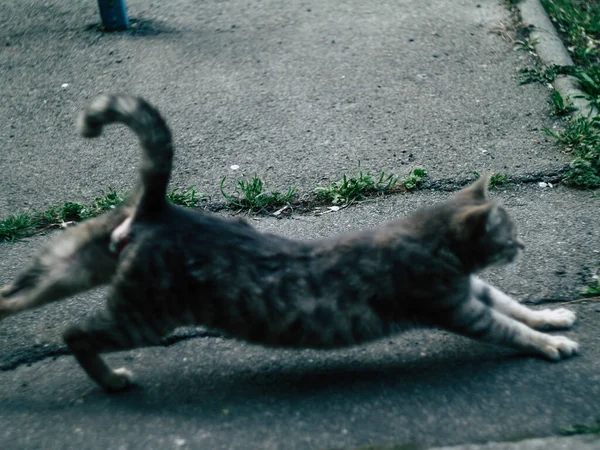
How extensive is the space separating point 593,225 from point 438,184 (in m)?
1.01

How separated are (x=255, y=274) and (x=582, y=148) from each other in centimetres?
281

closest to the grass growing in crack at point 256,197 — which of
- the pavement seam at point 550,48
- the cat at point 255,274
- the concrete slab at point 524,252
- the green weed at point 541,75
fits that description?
the concrete slab at point 524,252

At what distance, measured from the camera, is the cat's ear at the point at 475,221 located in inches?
108

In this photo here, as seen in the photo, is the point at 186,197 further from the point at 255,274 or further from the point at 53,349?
the point at 255,274

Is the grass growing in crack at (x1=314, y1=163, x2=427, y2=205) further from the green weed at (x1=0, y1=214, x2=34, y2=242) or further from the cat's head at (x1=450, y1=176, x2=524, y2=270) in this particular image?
the green weed at (x1=0, y1=214, x2=34, y2=242)

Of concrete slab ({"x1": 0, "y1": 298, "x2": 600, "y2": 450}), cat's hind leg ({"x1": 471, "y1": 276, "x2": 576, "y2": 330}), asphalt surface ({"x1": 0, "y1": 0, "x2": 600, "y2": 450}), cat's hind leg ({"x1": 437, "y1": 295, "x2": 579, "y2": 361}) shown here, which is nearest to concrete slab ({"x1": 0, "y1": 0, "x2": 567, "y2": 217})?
asphalt surface ({"x1": 0, "y1": 0, "x2": 600, "y2": 450})

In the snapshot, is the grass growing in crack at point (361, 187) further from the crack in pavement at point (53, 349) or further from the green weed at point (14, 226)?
the green weed at point (14, 226)

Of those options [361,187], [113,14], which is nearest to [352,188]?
[361,187]

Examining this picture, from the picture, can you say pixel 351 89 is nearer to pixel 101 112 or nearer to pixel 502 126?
pixel 502 126

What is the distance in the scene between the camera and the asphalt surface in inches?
107

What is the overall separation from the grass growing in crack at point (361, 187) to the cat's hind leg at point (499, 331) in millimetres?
1606

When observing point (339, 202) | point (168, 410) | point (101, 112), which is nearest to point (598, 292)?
point (339, 202)

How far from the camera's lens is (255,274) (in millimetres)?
2723

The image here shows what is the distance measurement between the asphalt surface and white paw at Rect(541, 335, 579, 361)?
53mm
